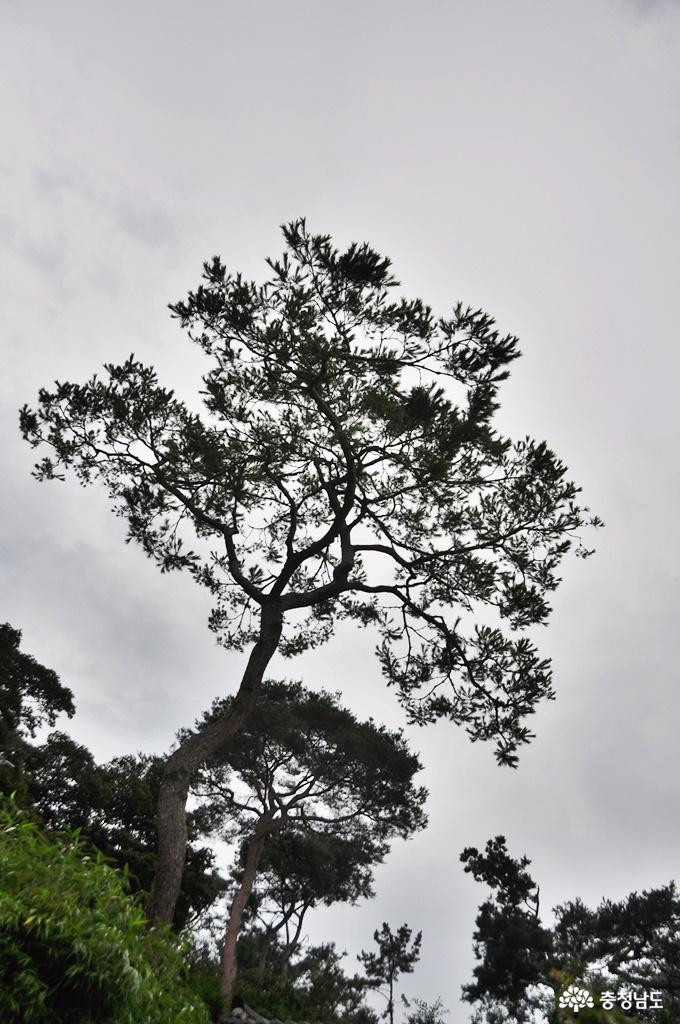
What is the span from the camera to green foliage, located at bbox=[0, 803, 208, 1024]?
368 centimetres

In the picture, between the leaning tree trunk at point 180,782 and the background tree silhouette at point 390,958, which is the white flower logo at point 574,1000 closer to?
the leaning tree trunk at point 180,782

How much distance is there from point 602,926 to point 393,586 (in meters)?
17.6

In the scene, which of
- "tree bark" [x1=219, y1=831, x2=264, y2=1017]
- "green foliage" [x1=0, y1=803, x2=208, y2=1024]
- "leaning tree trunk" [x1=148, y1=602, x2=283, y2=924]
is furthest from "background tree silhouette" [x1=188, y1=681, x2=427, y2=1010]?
"green foliage" [x1=0, y1=803, x2=208, y2=1024]

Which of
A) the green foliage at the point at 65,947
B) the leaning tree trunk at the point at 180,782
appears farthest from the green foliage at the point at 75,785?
the green foliage at the point at 65,947

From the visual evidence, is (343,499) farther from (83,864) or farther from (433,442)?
(83,864)

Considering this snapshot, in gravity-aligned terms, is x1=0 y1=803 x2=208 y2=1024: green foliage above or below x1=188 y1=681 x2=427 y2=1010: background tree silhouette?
below

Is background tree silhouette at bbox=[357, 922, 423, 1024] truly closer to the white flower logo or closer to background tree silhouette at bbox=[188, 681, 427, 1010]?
background tree silhouette at bbox=[188, 681, 427, 1010]

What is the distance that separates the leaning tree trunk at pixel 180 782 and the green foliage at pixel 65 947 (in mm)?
3616

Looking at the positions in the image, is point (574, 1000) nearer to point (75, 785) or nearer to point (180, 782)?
point (180, 782)

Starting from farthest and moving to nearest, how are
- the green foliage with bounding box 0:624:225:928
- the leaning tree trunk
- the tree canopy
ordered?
1. the tree canopy
2. the green foliage with bounding box 0:624:225:928
3. the leaning tree trunk

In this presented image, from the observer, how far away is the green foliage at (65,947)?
368 cm

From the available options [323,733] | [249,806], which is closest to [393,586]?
[323,733]

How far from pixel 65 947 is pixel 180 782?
198 inches

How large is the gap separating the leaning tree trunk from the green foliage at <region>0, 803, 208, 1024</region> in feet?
11.9
